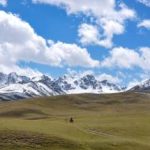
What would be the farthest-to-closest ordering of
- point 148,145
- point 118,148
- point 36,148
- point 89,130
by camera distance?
point 89,130 < point 148,145 < point 118,148 < point 36,148

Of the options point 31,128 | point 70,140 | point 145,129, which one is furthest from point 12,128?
point 145,129

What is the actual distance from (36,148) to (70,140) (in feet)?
20.8

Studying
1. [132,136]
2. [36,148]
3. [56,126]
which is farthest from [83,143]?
[132,136]

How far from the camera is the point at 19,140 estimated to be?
70.5 meters

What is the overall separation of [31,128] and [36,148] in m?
9.31

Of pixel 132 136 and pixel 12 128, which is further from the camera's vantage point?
pixel 132 136

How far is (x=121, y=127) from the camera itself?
9444 cm

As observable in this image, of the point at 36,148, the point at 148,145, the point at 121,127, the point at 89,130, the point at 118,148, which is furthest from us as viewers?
the point at 121,127

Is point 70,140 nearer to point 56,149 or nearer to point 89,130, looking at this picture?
point 56,149

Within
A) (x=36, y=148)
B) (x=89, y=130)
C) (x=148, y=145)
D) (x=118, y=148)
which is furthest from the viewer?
(x=89, y=130)

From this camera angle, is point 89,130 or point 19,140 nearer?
point 19,140

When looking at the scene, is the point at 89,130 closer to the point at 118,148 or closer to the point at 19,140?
the point at 118,148

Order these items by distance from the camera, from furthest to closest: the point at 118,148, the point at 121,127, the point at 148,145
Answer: the point at 121,127 < the point at 148,145 < the point at 118,148

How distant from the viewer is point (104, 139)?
252 ft
